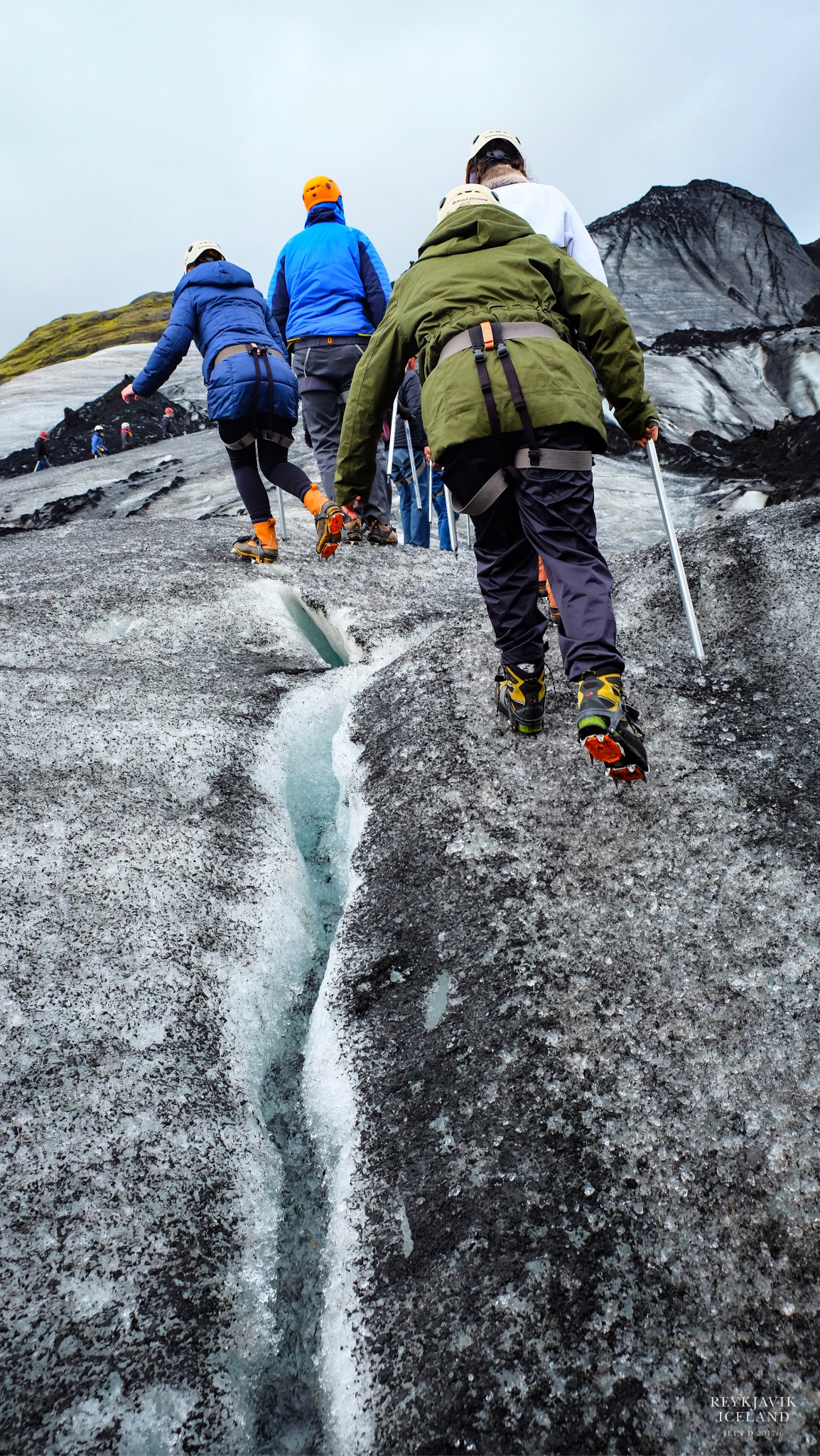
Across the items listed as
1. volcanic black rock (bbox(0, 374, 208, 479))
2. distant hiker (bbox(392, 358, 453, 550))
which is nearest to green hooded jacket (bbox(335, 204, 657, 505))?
distant hiker (bbox(392, 358, 453, 550))

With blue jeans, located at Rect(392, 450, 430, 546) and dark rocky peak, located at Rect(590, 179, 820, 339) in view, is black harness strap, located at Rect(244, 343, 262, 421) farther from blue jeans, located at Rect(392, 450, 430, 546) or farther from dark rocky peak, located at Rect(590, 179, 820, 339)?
dark rocky peak, located at Rect(590, 179, 820, 339)

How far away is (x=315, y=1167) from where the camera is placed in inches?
88.2

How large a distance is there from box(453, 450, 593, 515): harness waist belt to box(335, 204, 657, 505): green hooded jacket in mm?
96

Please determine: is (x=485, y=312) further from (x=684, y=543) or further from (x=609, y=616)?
(x=684, y=543)

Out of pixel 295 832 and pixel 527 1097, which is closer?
pixel 527 1097

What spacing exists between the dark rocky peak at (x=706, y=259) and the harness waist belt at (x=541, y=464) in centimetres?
3097

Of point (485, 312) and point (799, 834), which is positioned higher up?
point (485, 312)

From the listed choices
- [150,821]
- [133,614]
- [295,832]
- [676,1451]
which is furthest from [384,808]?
[133,614]

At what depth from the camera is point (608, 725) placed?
2629 mm

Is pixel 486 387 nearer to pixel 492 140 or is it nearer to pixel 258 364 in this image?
pixel 492 140

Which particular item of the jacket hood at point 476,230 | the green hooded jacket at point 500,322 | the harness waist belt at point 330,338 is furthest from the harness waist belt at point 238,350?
the jacket hood at point 476,230

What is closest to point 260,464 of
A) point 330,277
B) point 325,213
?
point 330,277

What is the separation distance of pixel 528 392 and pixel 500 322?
297 millimetres

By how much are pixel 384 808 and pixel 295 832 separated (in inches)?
17.7
